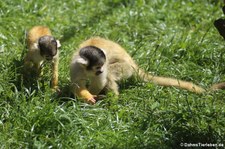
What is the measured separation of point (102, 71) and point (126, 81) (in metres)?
0.58

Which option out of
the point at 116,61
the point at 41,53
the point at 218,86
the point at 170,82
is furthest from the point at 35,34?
the point at 218,86

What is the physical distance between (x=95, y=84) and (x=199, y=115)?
59.6 inches

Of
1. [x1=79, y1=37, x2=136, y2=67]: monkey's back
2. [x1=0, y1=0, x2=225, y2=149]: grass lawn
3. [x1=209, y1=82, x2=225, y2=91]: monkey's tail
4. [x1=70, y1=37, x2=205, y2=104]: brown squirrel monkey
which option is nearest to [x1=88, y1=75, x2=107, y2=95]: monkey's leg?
[x1=70, y1=37, x2=205, y2=104]: brown squirrel monkey

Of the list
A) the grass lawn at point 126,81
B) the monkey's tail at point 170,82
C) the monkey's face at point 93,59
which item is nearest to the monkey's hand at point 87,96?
the grass lawn at point 126,81

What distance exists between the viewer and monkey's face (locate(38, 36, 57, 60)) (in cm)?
619

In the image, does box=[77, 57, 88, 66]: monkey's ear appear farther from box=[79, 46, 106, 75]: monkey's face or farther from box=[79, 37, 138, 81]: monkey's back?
box=[79, 37, 138, 81]: monkey's back

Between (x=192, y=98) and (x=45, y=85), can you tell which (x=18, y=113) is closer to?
(x=45, y=85)

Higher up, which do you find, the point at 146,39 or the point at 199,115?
the point at 146,39

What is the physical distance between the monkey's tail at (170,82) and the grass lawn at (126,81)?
11 centimetres

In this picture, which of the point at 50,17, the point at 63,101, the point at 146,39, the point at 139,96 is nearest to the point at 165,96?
the point at 139,96

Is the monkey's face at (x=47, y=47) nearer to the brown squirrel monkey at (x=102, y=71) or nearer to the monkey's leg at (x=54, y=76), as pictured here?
the monkey's leg at (x=54, y=76)

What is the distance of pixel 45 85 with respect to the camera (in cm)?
599

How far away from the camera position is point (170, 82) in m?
6.43

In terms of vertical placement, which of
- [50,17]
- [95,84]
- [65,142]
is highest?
[50,17]
